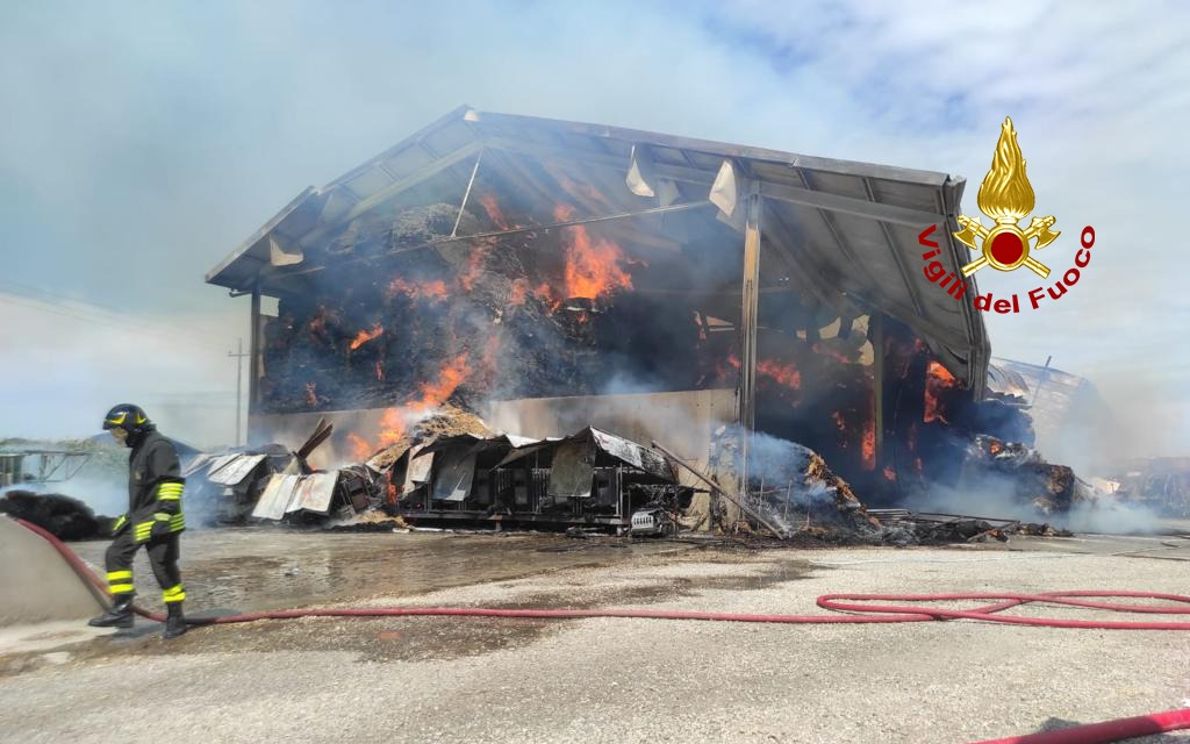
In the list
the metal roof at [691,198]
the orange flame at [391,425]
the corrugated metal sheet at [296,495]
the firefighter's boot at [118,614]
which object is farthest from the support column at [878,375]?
the firefighter's boot at [118,614]

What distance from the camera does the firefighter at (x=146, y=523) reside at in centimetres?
450

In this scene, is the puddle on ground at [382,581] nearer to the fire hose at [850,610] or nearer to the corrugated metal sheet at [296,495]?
the fire hose at [850,610]

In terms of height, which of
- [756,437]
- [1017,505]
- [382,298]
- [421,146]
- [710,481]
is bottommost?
[1017,505]

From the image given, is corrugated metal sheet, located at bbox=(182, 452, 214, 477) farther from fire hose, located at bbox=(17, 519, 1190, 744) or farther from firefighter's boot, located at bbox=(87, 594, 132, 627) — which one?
firefighter's boot, located at bbox=(87, 594, 132, 627)

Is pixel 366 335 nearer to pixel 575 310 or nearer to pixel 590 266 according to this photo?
pixel 575 310

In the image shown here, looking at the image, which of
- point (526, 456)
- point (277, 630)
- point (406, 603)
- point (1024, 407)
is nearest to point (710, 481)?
point (526, 456)

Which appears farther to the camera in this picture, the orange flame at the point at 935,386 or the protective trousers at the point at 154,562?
the orange flame at the point at 935,386

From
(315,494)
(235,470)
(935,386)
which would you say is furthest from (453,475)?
(935,386)

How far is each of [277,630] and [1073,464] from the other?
34551mm

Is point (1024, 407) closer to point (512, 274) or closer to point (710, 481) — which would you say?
point (710, 481)

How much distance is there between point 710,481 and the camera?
40.6ft

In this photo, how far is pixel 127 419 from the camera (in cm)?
472

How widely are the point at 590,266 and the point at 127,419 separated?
13718 mm

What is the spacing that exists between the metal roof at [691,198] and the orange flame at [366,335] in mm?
2404
